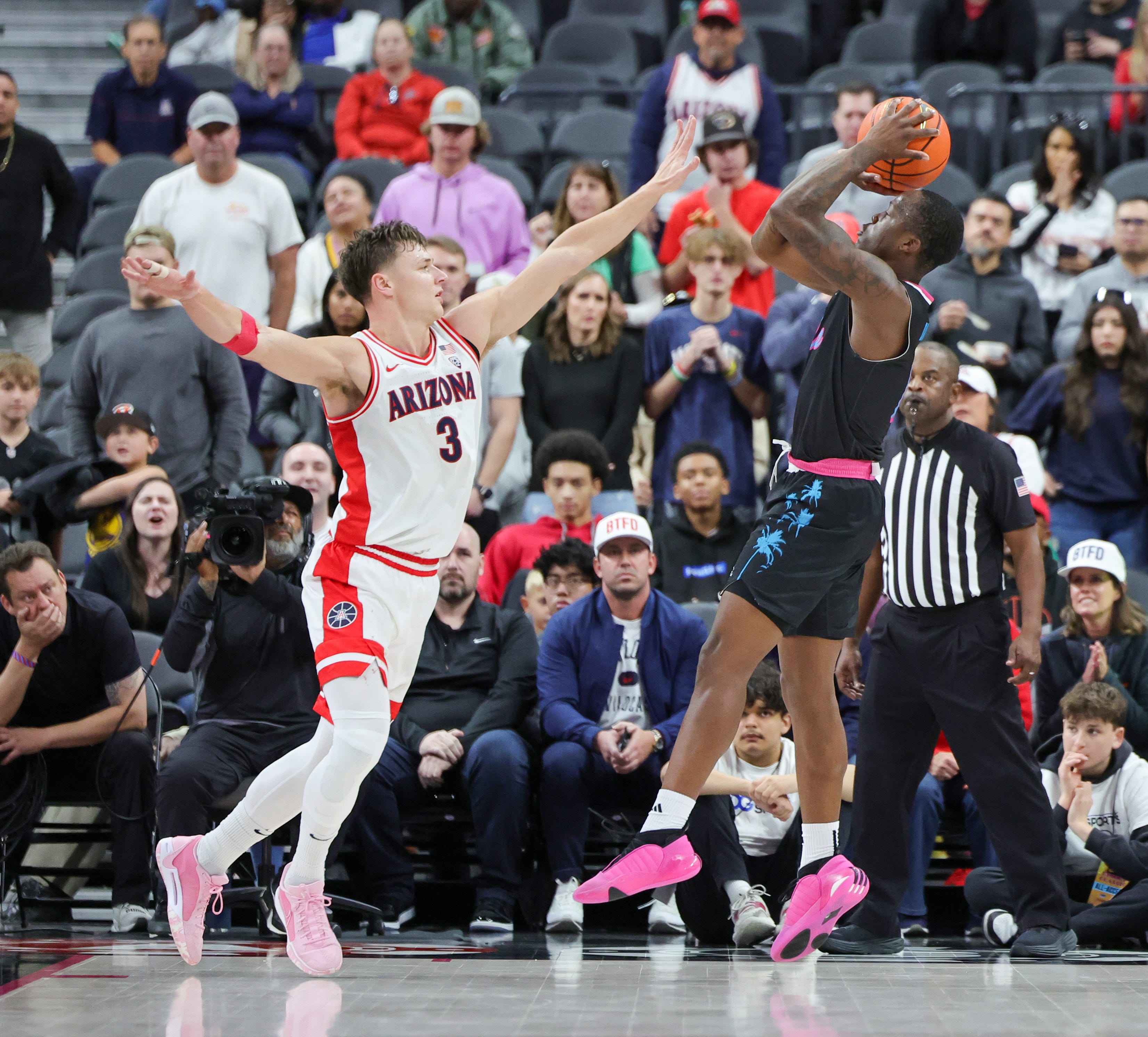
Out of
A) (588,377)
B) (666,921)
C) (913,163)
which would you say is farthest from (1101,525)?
(913,163)

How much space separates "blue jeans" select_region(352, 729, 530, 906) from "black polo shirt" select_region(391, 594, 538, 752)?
38cm

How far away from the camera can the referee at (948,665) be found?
5.41 m

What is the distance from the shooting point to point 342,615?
182 inches

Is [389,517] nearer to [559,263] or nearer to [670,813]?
[559,263]

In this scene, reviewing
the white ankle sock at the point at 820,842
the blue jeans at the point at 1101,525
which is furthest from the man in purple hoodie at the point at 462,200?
the white ankle sock at the point at 820,842

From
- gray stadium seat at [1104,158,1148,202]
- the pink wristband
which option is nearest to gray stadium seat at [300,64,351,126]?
gray stadium seat at [1104,158,1148,202]

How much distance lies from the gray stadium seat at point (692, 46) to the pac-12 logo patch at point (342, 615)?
770cm

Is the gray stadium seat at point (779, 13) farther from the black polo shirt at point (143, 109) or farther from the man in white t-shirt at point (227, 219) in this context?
the man in white t-shirt at point (227, 219)

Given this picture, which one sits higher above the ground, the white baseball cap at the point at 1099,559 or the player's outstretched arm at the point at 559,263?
the player's outstretched arm at the point at 559,263

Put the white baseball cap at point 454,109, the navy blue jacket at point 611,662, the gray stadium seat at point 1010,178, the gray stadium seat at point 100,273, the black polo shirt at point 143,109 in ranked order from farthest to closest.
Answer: the black polo shirt at point 143,109
the gray stadium seat at point 1010,178
the gray stadium seat at point 100,273
the white baseball cap at point 454,109
the navy blue jacket at point 611,662

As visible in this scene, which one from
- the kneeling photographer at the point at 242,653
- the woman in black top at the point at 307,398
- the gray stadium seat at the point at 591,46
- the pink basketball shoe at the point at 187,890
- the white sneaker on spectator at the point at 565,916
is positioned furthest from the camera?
the gray stadium seat at the point at 591,46

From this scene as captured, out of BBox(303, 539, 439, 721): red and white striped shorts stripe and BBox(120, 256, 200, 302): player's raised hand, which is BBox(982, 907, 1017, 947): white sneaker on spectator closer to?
BBox(303, 539, 439, 721): red and white striped shorts stripe

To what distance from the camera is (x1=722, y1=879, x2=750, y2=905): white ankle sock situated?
606 cm

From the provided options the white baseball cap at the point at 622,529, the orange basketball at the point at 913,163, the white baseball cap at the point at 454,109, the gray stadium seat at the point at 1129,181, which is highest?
the white baseball cap at the point at 454,109
